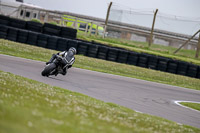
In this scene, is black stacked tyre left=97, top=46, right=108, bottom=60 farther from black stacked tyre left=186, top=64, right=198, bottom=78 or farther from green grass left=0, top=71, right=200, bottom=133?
green grass left=0, top=71, right=200, bottom=133

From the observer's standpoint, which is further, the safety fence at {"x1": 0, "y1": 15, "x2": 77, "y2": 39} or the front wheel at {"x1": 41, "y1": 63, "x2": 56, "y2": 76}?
the safety fence at {"x1": 0, "y1": 15, "x2": 77, "y2": 39}

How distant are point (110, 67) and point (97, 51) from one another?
1715mm

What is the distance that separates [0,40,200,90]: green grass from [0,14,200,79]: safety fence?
1.77ft

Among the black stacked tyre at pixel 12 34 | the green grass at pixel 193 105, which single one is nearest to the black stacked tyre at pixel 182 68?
the green grass at pixel 193 105

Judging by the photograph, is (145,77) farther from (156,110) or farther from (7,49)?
(156,110)

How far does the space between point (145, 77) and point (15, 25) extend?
31.5ft

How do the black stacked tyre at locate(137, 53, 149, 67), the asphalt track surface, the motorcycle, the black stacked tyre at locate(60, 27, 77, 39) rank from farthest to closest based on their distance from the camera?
1. the black stacked tyre at locate(60, 27, 77, 39)
2. the black stacked tyre at locate(137, 53, 149, 67)
3. the motorcycle
4. the asphalt track surface

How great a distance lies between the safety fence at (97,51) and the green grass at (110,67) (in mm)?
540

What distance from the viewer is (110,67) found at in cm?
2286

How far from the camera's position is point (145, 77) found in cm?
2286

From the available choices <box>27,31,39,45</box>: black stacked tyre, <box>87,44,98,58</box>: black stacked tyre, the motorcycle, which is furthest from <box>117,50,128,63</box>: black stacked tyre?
the motorcycle

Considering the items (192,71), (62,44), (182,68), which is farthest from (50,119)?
(192,71)

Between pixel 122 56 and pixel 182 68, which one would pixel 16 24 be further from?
pixel 182 68

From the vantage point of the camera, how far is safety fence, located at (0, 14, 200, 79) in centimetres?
2358
